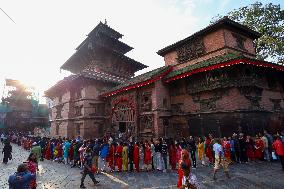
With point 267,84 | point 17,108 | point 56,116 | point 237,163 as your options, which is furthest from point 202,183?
point 17,108

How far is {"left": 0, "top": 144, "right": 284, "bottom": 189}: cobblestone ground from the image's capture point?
26.4 ft

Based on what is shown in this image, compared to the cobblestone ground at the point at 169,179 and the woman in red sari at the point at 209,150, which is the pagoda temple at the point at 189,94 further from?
the cobblestone ground at the point at 169,179

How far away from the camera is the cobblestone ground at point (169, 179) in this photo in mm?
8047

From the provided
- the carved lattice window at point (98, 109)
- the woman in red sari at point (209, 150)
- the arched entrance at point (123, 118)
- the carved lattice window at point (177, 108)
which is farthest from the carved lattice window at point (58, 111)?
the woman in red sari at point (209, 150)

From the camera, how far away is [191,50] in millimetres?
19312

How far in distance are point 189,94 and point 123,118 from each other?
6.93m

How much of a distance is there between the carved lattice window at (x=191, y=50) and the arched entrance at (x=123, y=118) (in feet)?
22.3

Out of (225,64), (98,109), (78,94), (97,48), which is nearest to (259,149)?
(225,64)

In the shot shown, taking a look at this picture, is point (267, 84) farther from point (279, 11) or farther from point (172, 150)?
point (279, 11)

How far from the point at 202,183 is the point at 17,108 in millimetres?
43481

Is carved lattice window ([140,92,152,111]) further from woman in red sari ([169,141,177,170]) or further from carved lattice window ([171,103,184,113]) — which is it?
woman in red sari ([169,141,177,170])

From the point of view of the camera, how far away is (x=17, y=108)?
42094mm

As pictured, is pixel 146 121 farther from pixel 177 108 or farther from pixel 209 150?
pixel 209 150


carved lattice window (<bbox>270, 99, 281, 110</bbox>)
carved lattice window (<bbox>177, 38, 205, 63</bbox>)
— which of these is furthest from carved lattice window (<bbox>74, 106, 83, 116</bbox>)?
carved lattice window (<bbox>270, 99, 281, 110</bbox>)
